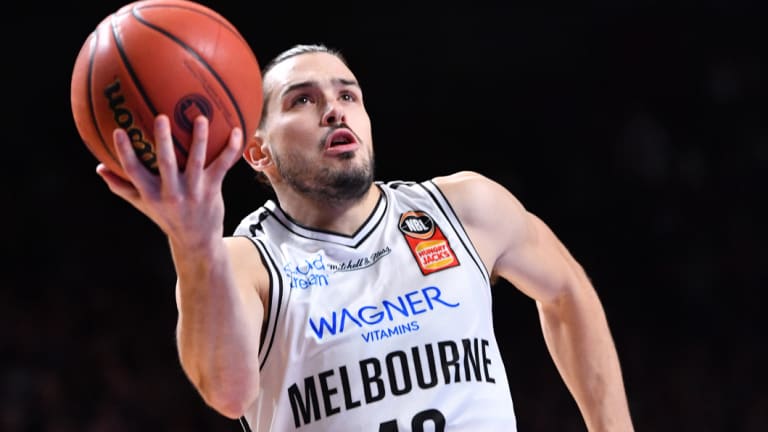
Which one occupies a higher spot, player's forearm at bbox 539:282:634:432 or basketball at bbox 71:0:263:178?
basketball at bbox 71:0:263:178

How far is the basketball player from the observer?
2.79m

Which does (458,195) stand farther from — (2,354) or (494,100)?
(494,100)

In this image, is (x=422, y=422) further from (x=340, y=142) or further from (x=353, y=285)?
(x=340, y=142)

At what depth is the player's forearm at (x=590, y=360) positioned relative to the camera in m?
3.34

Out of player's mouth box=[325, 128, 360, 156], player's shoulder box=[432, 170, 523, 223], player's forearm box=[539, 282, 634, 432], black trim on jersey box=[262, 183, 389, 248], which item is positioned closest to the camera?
player's mouth box=[325, 128, 360, 156]

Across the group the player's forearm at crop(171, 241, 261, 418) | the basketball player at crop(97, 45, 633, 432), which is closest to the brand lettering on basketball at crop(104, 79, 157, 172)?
the player's forearm at crop(171, 241, 261, 418)

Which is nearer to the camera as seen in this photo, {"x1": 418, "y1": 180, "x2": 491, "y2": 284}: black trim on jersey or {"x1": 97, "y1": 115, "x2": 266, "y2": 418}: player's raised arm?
{"x1": 97, "y1": 115, "x2": 266, "y2": 418}: player's raised arm

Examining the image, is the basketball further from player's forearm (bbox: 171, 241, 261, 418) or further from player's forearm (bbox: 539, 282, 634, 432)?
player's forearm (bbox: 539, 282, 634, 432)

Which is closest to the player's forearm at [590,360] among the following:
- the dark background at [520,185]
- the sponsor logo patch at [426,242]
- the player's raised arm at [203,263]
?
the sponsor logo patch at [426,242]

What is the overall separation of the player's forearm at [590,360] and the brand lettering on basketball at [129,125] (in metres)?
1.74

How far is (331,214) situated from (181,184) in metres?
1.05

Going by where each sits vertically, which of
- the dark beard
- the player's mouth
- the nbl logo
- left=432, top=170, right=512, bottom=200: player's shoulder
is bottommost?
the nbl logo

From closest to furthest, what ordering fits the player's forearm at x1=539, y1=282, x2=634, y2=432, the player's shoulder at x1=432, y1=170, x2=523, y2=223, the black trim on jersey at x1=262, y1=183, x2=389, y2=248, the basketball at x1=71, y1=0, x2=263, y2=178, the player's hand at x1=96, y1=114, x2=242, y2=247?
the player's hand at x1=96, y1=114, x2=242, y2=247, the basketball at x1=71, y1=0, x2=263, y2=178, the black trim on jersey at x1=262, y1=183, x2=389, y2=248, the player's shoulder at x1=432, y1=170, x2=523, y2=223, the player's forearm at x1=539, y1=282, x2=634, y2=432

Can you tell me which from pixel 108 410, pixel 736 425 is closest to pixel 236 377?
pixel 108 410
